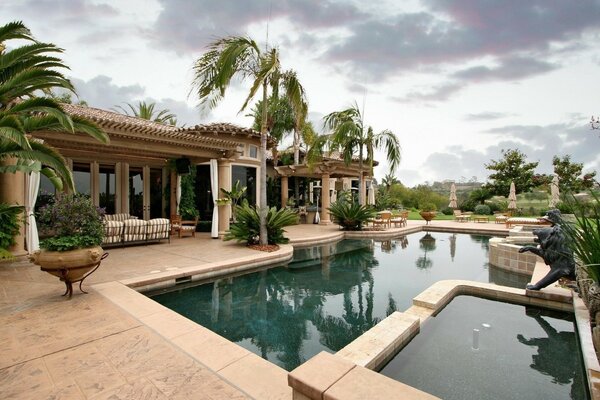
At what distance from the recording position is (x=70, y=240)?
4742 millimetres

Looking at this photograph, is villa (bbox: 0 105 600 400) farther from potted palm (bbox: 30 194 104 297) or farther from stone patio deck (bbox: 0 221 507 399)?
potted palm (bbox: 30 194 104 297)

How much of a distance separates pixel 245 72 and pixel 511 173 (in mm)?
29054

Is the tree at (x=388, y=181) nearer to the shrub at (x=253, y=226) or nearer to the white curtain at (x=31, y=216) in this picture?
the shrub at (x=253, y=226)

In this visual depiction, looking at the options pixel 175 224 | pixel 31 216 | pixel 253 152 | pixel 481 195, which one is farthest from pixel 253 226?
pixel 481 195

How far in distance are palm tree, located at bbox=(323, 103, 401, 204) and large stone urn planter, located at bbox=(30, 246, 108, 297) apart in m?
11.6

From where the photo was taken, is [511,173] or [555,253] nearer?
[555,253]

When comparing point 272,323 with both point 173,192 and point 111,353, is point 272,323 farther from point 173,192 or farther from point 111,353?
point 173,192

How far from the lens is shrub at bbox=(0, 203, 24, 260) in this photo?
725 centimetres

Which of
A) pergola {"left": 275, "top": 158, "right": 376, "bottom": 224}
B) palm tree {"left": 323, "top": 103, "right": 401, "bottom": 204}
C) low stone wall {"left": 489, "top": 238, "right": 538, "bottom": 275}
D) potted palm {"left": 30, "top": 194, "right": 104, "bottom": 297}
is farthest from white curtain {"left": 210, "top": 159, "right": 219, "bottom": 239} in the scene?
low stone wall {"left": 489, "top": 238, "right": 538, "bottom": 275}

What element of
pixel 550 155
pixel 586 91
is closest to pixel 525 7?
pixel 586 91

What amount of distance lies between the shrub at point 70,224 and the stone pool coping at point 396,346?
4310 millimetres

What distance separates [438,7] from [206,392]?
31.8 feet

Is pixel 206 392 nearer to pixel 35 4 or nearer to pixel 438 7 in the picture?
pixel 438 7

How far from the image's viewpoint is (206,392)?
2.54 metres
